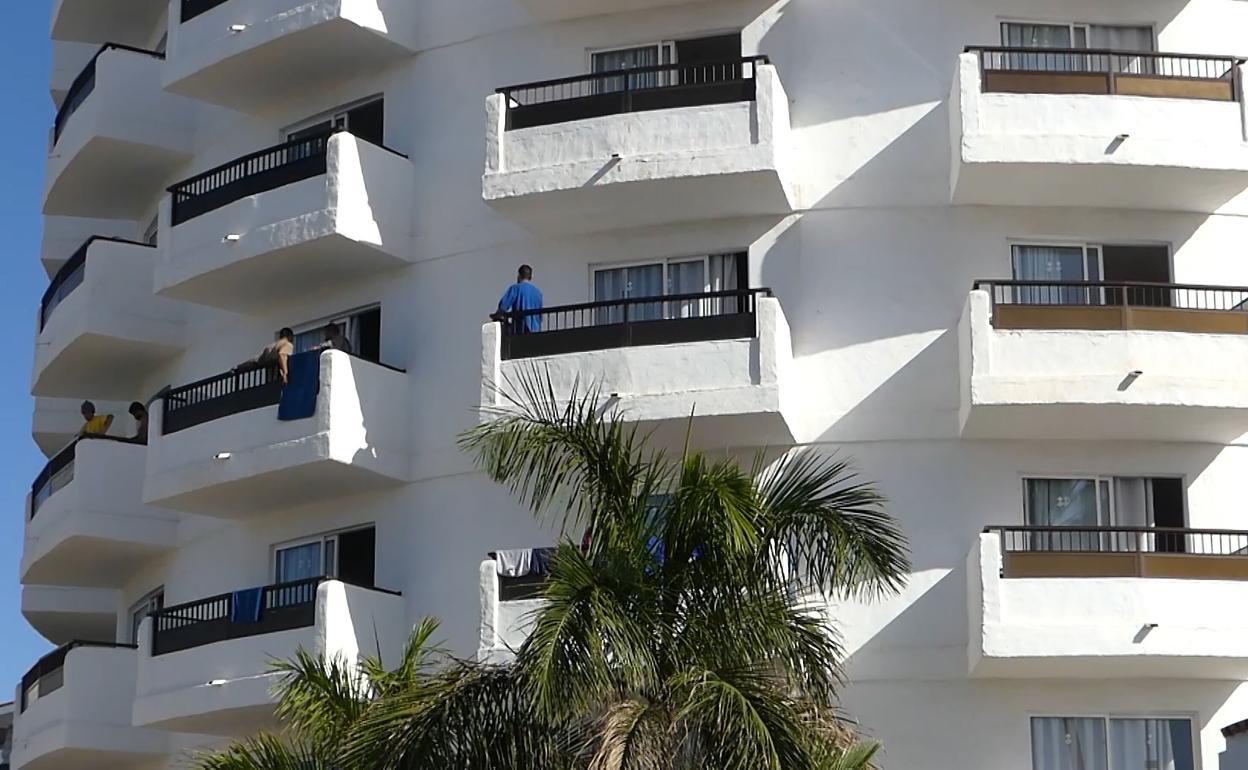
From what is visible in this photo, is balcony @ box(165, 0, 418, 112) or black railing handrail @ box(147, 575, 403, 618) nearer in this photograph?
black railing handrail @ box(147, 575, 403, 618)

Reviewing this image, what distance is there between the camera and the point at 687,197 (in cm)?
3133

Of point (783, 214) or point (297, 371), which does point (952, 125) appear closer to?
point (783, 214)

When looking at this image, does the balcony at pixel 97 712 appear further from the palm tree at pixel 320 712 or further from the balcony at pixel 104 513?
the palm tree at pixel 320 712

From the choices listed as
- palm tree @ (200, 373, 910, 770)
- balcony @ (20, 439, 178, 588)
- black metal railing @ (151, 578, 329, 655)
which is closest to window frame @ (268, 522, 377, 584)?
black metal railing @ (151, 578, 329, 655)

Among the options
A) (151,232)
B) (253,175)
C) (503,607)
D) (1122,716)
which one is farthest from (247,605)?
(1122,716)

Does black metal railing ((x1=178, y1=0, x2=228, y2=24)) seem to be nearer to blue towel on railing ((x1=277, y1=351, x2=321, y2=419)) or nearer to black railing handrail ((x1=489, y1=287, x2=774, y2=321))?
blue towel on railing ((x1=277, y1=351, x2=321, y2=419))

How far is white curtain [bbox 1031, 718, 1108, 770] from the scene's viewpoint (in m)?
29.4

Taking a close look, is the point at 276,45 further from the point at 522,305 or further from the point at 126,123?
the point at 522,305

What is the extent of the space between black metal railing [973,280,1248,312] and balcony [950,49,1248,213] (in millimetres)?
1304

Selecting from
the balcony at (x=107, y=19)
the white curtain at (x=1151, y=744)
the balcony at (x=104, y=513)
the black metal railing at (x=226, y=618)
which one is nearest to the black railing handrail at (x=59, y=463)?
the balcony at (x=104, y=513)

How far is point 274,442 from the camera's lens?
3259 cm

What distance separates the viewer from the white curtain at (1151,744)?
29375 millimetres

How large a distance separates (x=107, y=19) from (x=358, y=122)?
35.4 ft

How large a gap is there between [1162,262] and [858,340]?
466cm
